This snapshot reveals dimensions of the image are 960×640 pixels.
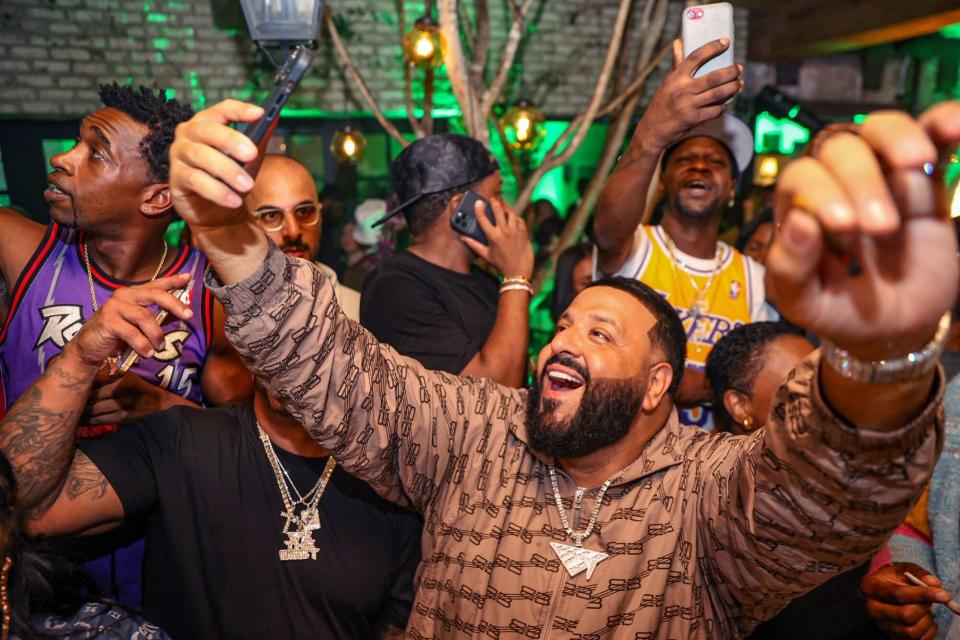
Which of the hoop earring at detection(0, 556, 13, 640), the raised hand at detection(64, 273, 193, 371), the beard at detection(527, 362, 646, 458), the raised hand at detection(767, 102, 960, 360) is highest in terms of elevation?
the raised hand at detection(767, 102, 960, 360)

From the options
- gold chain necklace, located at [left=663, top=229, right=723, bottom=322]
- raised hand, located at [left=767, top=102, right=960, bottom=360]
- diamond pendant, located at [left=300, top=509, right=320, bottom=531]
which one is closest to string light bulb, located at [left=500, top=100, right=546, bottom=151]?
gold chain necklace, located at [left=663, top=229, right=723, bottom=322]

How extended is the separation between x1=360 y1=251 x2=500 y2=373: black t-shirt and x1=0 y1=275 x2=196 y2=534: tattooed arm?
95cm

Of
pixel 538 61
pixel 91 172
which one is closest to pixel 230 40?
pixel 538 61

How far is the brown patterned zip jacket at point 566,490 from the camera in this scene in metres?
1.13

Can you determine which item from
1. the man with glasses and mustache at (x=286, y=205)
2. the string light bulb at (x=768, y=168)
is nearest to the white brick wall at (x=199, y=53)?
the string light bulb at (x=768, y=168)

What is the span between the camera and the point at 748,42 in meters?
7.61

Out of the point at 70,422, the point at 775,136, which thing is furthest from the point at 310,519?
the point at 775,136

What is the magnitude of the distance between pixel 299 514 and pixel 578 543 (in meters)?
0.77

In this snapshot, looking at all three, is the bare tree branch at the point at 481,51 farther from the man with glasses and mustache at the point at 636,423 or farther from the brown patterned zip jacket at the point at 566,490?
the brown patterned zip jacket at the point at 566,490

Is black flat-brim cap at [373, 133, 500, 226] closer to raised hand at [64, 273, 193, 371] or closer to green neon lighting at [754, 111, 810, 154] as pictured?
raised hand at [64, 273, 193, 371]

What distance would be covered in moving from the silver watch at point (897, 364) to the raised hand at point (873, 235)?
0.02m

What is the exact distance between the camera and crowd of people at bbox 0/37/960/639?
3.26ft

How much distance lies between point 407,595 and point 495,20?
5923mm

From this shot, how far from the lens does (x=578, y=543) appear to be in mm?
1689
